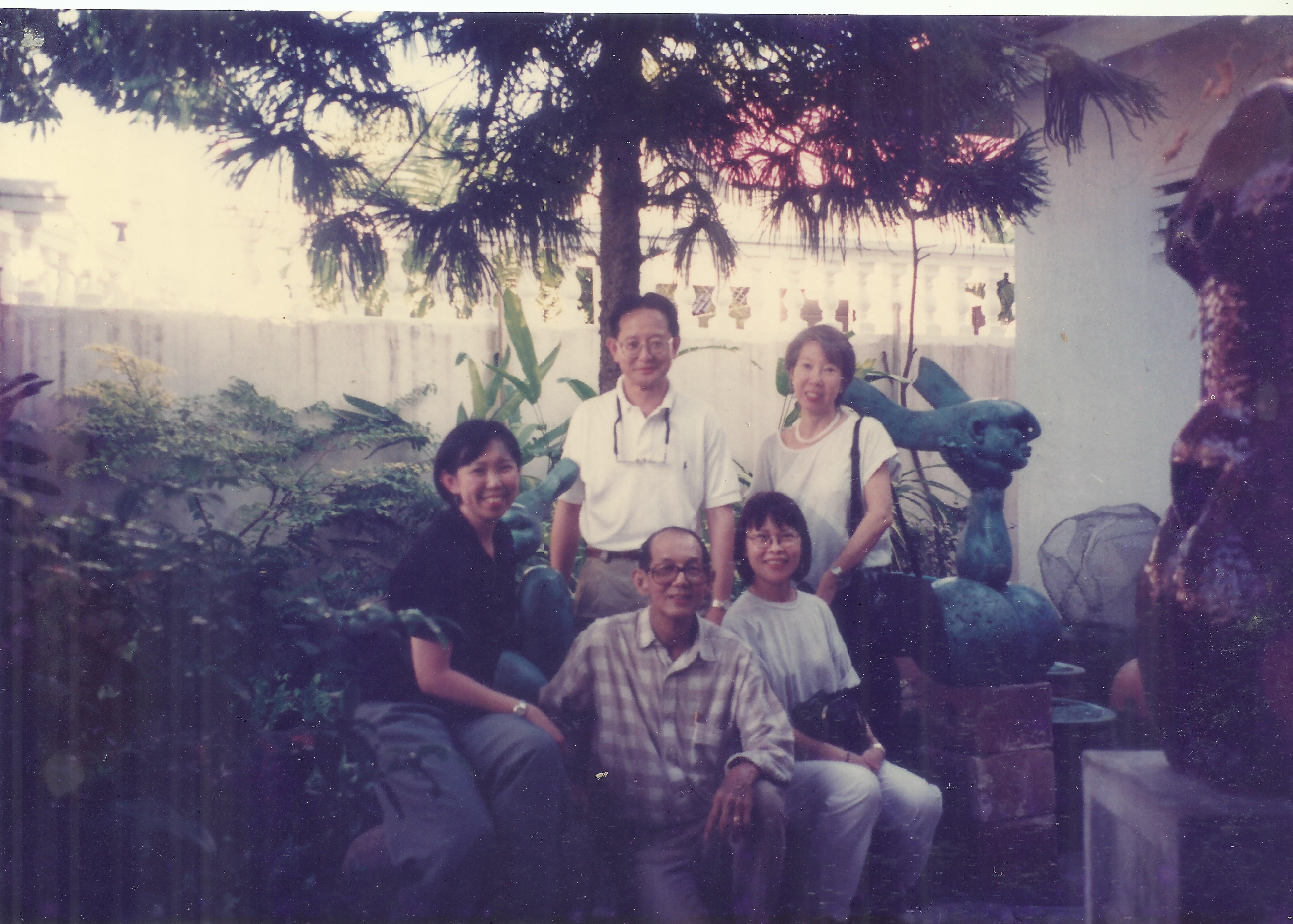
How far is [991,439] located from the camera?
8.73 feet

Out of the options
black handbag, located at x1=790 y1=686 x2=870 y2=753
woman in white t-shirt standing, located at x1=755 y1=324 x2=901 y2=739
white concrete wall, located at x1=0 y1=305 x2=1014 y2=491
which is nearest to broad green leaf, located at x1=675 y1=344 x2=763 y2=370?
white concrete wall, located at x1=0 y1=305 x2=1014 y2=491

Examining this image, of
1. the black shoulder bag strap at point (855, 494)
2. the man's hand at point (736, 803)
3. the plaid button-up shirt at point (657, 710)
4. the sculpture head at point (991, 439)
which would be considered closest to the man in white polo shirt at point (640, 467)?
the plaid button-up shirt at point (657, 710)

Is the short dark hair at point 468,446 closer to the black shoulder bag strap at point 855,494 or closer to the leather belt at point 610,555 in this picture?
the leather belt at point 610,555

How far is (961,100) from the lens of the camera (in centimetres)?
264

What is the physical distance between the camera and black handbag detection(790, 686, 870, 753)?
8.05 ft

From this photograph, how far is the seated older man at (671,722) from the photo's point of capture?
2320mm

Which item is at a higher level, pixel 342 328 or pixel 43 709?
pixel 342 328

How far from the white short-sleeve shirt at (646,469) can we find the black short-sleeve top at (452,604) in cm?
35

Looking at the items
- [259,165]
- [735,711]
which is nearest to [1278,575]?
[735,711]

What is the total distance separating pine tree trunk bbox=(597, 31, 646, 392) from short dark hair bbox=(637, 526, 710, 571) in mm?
632

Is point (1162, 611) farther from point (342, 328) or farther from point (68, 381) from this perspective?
point (68, 381)

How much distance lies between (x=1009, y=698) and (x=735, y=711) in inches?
37.9

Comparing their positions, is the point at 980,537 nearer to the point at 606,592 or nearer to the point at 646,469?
the point at 646,469

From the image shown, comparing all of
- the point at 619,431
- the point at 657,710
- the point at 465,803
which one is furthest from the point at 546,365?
the point at 465,803
